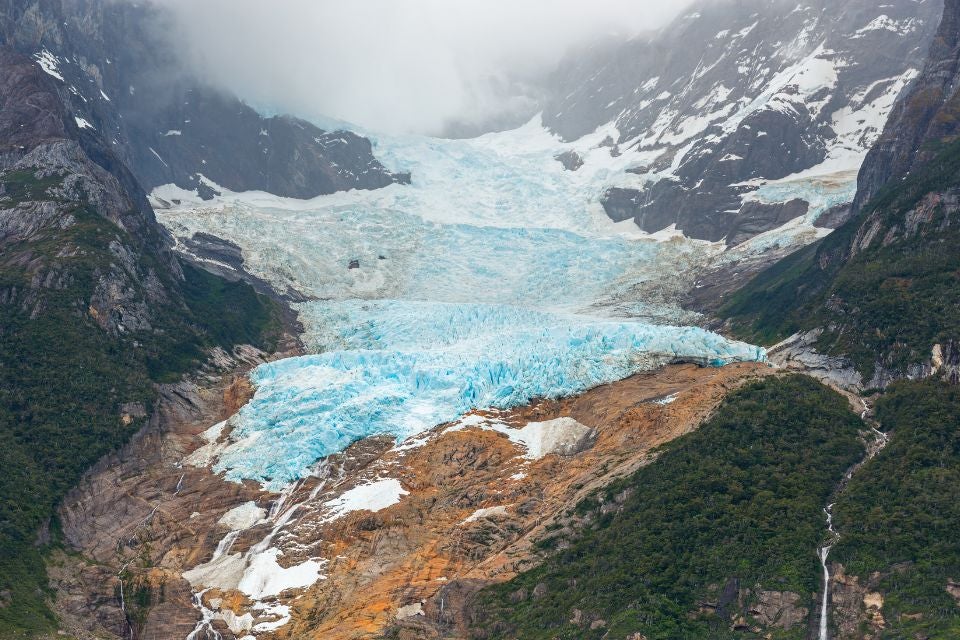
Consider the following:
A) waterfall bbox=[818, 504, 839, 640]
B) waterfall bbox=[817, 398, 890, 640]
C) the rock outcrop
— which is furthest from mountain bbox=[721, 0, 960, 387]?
waterfall bbox=[818, 504, 839, 640]

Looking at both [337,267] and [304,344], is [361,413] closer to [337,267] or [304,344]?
[304,344]

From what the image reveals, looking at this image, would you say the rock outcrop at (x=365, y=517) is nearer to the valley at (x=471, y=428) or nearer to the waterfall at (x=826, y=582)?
the valley at (x=471, y=428)

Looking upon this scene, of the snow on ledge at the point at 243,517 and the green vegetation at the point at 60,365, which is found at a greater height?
the green vegetation at the point at 60,365

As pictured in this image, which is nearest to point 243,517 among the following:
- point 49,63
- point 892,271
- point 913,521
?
point 913,521

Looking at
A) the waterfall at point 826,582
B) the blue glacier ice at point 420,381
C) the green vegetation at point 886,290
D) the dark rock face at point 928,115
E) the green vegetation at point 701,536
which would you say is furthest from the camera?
the dark rock face at point 928,115

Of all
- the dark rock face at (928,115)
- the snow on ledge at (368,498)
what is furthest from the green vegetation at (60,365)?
the dark rock face at (928,115)

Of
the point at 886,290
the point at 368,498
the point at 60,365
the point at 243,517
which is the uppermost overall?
the point at 60,365

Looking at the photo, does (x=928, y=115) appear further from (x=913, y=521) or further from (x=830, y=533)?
(x=830, y=533)
